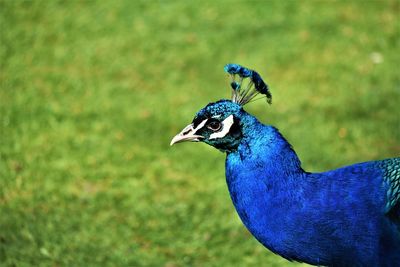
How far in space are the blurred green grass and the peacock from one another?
1534 mm

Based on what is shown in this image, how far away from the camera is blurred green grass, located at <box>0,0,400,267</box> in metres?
4.45

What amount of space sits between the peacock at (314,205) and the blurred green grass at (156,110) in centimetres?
153

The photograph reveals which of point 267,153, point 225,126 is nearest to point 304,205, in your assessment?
point 267,153

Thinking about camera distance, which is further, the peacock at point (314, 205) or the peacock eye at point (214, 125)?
the peacock eye at point (214, 125)

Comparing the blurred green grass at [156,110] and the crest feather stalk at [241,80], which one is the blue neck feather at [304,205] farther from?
the blurred green grass at [156,110]

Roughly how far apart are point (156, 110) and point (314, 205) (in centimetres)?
316

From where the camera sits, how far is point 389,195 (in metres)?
2.80

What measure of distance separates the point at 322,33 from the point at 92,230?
3377 millimetres

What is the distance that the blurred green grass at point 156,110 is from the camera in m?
4.45

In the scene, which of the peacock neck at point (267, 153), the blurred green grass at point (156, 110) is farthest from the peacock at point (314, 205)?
the blurred green grass at point (156, 110)

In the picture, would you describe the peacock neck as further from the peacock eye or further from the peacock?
the peacock eye

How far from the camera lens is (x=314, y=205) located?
275 cm

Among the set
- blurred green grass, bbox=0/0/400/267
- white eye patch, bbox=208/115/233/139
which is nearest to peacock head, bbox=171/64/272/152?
white eye patch, bbox=208/115/233/139

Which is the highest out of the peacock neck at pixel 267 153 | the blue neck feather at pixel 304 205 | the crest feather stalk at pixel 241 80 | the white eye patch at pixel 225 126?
the crest feather stalk at pixel 241 80
